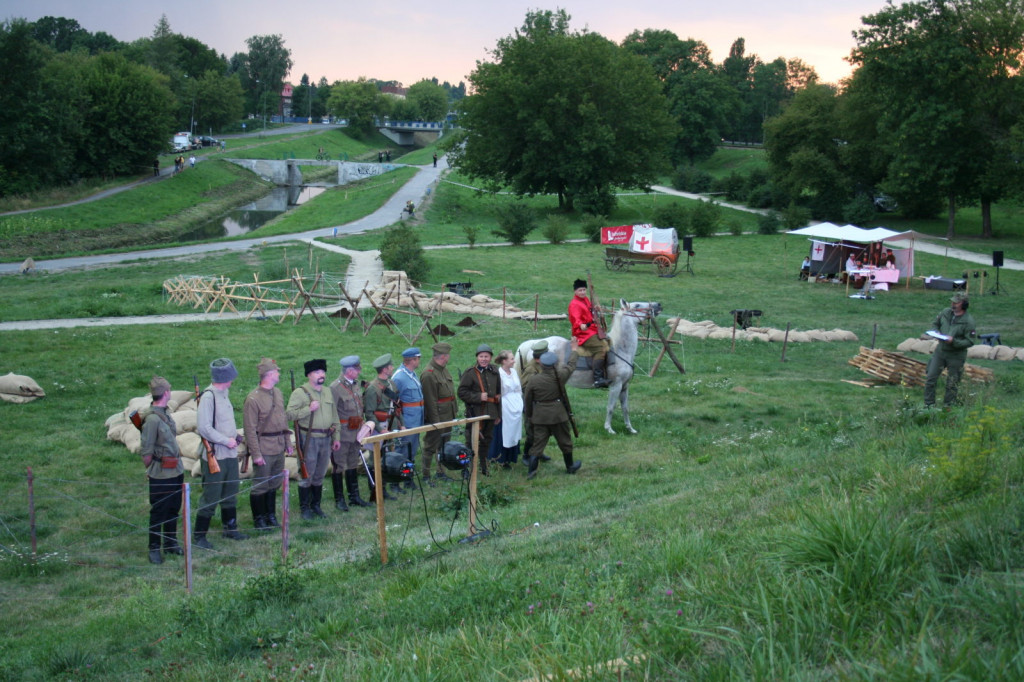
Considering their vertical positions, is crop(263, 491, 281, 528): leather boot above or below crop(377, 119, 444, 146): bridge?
below

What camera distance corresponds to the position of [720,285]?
33688 mm

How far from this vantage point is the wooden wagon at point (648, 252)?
120ft

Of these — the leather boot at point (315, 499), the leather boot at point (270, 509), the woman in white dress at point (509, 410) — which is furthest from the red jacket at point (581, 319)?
the leather boot at point (270, 509)

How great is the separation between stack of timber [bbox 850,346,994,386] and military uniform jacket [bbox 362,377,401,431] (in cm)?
1114

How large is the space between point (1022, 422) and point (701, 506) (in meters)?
3.86

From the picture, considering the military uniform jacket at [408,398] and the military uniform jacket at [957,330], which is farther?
the military uniform jacket at [957,330]

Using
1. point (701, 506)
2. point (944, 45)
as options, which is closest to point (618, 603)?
point (701, 506)

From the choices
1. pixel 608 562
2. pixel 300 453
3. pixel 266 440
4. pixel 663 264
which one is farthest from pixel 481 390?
pixel 663 264

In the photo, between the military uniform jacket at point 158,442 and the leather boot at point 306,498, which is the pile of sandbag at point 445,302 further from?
the military uniform jacket at point 158,442

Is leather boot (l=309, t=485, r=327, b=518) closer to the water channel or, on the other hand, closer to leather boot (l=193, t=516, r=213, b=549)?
leather boot (l=193, t=516, r=213, b=549)

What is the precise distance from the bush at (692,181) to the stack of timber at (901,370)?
5862 centimetres

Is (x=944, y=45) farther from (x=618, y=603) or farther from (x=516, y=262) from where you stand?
(x=618, y=603)

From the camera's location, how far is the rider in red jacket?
14477 millimetres

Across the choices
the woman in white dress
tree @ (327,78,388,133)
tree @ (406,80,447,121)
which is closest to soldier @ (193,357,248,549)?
the woman in white dress
